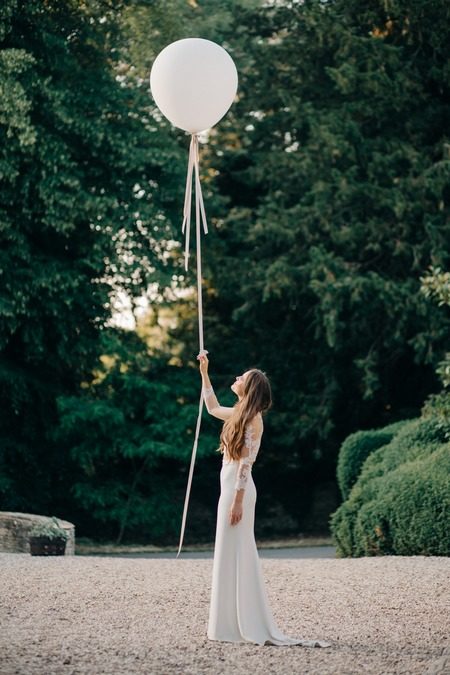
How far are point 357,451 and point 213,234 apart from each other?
Result: 22.8ft

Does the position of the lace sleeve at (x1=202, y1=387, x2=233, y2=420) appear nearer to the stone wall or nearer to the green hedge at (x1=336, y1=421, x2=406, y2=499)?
the stone wall

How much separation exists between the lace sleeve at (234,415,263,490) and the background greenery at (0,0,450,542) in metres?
10.5

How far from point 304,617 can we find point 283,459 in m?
14.3

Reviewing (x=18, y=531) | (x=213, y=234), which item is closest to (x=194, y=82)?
(x=18, y=531)

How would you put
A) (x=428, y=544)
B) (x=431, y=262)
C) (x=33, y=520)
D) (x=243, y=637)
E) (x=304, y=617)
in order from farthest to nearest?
(x=431, y=262), (x=33, y=520), (x=428, y=544), (x=304, y=617), (x=243, y=637)

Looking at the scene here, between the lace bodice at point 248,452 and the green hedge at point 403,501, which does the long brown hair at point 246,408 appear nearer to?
the lace bodice at point 248,452

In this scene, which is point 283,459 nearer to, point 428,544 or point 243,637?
point 428,544

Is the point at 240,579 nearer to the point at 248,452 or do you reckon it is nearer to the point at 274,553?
the point at 248,452

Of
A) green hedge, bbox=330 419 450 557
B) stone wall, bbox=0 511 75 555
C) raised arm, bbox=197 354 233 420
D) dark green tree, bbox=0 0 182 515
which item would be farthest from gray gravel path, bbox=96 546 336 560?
raised arm, bbox=197 354 233 420

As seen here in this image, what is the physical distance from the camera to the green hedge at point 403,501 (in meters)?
11.3

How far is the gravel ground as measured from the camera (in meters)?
6.23

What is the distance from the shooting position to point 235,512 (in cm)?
680

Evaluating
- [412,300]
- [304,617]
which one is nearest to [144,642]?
[304,617]

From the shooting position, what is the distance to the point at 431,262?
18.9 metres
